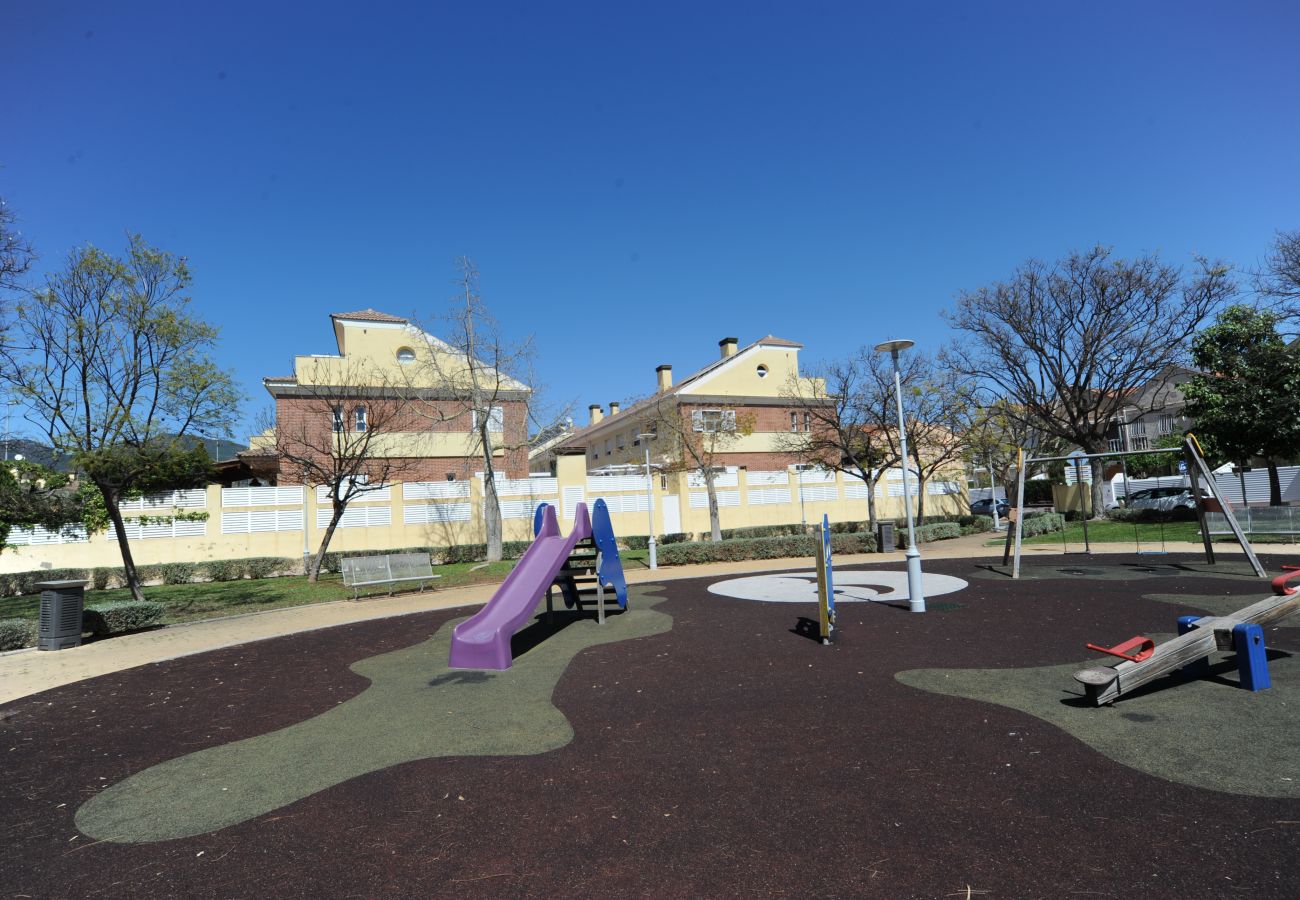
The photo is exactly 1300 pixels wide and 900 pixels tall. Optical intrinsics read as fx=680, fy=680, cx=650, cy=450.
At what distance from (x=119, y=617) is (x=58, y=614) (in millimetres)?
1609

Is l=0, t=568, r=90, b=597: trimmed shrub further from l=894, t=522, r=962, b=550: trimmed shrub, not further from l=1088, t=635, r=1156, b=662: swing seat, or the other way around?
l=894, t=522, r=962, b=550: trimmed shrub

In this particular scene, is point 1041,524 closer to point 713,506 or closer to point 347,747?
point 713,506

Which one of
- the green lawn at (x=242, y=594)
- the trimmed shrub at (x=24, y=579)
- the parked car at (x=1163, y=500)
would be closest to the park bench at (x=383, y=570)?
the green lawn at (x=242, y=594)

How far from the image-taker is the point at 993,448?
3781cm

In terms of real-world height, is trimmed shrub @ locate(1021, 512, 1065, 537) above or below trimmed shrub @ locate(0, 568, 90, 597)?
below

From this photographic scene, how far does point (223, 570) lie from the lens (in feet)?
71.6

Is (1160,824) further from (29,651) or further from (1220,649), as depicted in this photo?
(29,651)

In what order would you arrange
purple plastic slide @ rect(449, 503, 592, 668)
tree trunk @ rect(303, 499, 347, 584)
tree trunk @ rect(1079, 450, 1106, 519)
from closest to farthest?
purple plastic slide @ rect(449, 503, 592, 668)
tree trunk @ rect(303, 499, 347, 584)
tree trunk @ rect(1079, 450, 1106, 519)

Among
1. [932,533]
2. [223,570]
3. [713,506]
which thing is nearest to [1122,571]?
[932,533]

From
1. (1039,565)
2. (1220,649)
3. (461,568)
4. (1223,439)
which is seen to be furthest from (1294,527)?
(461,568)

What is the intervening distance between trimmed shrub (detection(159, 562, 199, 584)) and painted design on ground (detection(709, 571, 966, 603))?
1710cm

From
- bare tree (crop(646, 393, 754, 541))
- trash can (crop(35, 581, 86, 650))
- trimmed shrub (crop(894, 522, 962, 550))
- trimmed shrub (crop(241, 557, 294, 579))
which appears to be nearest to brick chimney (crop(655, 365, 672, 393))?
bare tree (crop(646, 393, 754, 541))

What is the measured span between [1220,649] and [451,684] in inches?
288

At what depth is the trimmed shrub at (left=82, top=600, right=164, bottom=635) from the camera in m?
12.5
